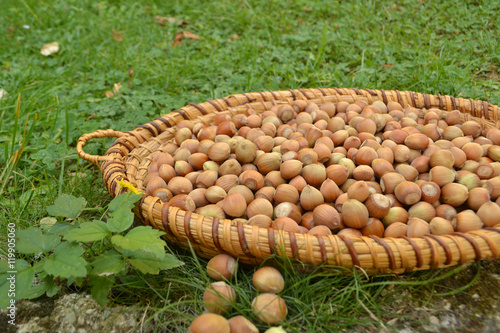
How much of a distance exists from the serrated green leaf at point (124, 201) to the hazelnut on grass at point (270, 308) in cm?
63

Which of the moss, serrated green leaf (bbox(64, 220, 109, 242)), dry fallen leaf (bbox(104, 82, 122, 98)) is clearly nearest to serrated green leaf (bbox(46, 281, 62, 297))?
serrated green leaf (bbox(64, 220, 109, 242))

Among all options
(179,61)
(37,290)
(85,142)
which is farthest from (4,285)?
(179,61)

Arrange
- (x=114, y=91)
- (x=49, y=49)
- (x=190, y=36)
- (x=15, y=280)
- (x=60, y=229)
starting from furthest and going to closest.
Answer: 1. (x=190, y=36)
2. (x=49, y=49)
3. (x=114, y=91)
4. (x=60, y=229)
5. (x=15, y=280)

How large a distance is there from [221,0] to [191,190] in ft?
11.4

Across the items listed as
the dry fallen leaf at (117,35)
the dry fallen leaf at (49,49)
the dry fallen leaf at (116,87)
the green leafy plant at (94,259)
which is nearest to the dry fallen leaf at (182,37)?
the dry fallen leaf at (117,35)

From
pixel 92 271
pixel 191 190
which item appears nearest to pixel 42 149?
pixel 191 190

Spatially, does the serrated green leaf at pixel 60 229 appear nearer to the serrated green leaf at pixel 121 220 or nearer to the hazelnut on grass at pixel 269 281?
the serrated green leaf at pixel 121 220

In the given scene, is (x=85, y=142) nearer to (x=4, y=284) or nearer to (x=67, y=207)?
(x=67, y=207)

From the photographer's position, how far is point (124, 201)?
161cm

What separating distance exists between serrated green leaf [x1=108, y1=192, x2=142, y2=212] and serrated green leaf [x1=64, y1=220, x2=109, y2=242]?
10 cm

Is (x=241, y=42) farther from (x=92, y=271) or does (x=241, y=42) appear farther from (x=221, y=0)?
(x=92, y=271)

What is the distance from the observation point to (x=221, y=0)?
15.4 ft

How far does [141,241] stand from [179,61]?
269 centimetres

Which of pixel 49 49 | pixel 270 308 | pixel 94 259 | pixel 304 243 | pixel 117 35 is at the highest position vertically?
pixel 304 243
